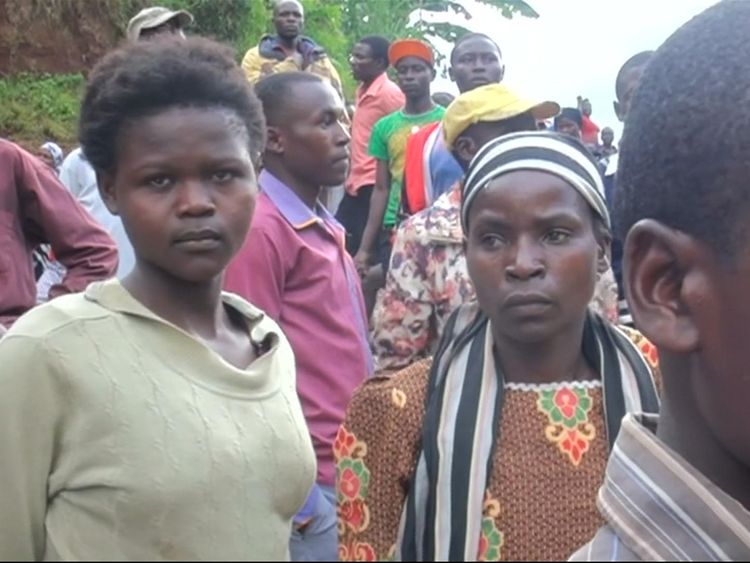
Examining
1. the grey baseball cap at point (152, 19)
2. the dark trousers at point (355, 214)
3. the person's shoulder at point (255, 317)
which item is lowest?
the dark trousers at point (355, 214)

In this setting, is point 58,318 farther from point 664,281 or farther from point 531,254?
point 664,281

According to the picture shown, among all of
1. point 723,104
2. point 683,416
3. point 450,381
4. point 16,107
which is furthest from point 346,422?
point 16,107

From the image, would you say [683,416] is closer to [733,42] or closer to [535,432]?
[733,42]

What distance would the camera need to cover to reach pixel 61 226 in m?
3.69

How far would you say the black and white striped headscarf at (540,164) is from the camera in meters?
2.98

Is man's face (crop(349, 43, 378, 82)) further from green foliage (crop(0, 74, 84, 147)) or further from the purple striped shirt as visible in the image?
the purple striped shirt

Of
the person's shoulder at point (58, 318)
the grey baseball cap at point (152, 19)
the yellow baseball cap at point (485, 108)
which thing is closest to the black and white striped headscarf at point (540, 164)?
the person's shoulder at point (58, 318)

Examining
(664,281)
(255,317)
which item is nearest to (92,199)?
(255,317)

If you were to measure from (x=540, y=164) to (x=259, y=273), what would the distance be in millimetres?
934

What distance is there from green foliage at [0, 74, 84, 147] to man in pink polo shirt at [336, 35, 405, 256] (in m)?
2.87

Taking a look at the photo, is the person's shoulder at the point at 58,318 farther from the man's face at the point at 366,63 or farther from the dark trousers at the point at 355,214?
the man's face at the point at 366,63

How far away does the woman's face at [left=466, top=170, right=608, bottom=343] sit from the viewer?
2.86 m

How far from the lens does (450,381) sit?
2.77 metres

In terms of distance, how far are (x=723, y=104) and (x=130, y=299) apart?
1.44 metres
